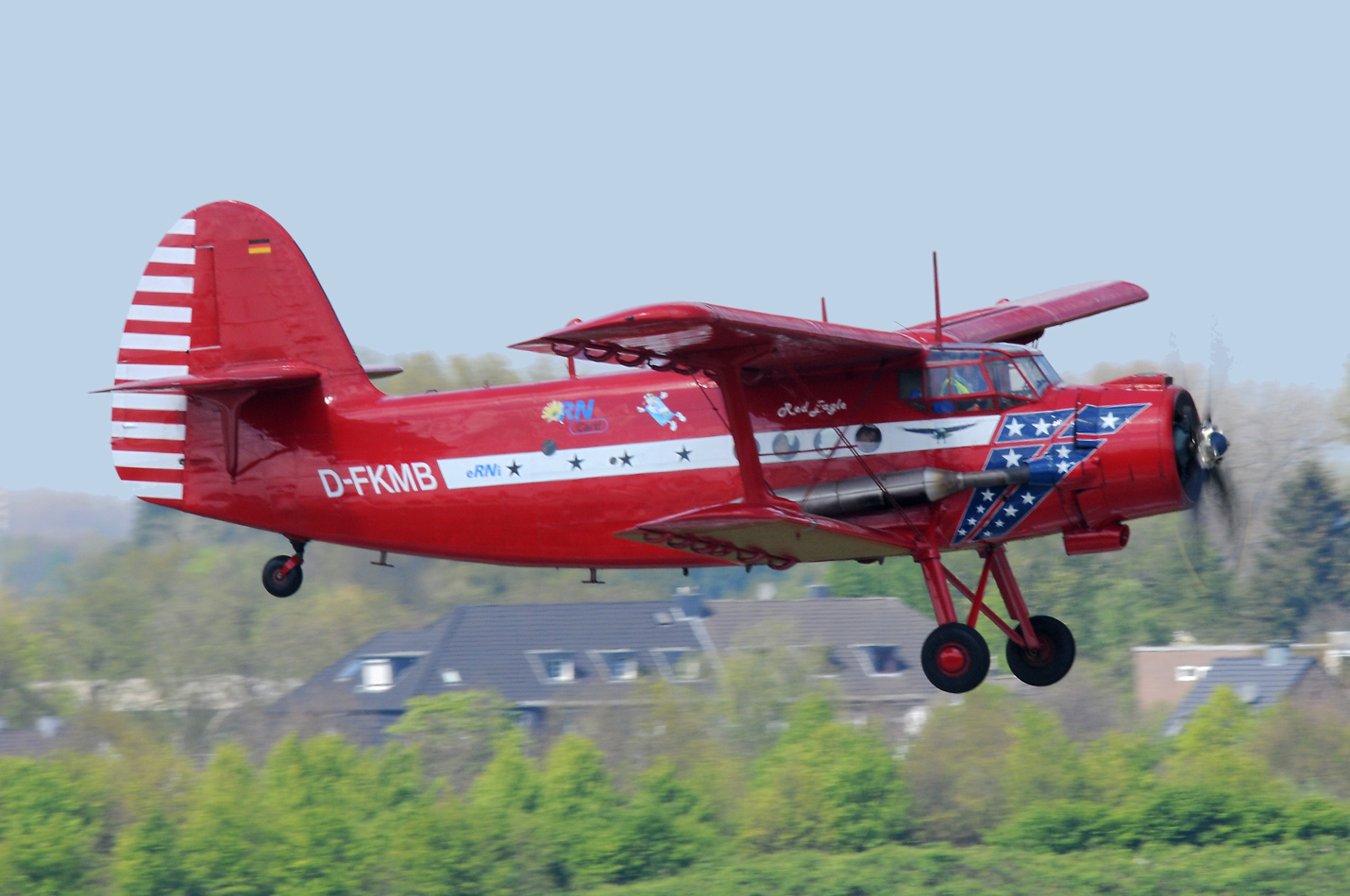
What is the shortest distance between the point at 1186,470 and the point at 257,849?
132 ft

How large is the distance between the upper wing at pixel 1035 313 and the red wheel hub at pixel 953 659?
293 centimetres

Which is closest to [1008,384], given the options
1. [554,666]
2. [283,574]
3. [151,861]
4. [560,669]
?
[283,574]

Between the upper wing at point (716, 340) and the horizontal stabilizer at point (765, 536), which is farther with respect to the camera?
the horizontal stabilizer at point (765, 536)

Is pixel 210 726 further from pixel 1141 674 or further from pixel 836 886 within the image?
pixel 1141 674

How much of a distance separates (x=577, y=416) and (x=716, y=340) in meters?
2.62

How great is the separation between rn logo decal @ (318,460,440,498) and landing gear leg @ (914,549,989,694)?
14.2ft

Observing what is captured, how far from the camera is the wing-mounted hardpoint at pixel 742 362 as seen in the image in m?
11.0

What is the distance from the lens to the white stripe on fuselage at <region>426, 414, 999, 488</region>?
13.1 metres

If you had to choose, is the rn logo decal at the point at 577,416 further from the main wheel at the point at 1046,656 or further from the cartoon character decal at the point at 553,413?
the main wheel at the point at 1046,656

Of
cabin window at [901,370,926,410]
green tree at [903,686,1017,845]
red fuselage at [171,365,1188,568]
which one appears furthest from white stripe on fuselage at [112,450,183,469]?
green tree at [903,686,1017,845]

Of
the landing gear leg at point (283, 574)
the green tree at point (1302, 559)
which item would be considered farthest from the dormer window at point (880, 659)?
the landing gear leg at point (283, 574)

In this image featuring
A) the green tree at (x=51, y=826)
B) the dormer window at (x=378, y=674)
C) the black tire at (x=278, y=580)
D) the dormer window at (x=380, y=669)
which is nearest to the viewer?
the black tire at (x=278, y=580)

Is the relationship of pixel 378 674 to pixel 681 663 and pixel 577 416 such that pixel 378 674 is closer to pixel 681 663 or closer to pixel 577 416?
pixel 681 663

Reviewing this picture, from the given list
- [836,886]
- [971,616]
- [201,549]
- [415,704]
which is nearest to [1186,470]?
[971,616]
